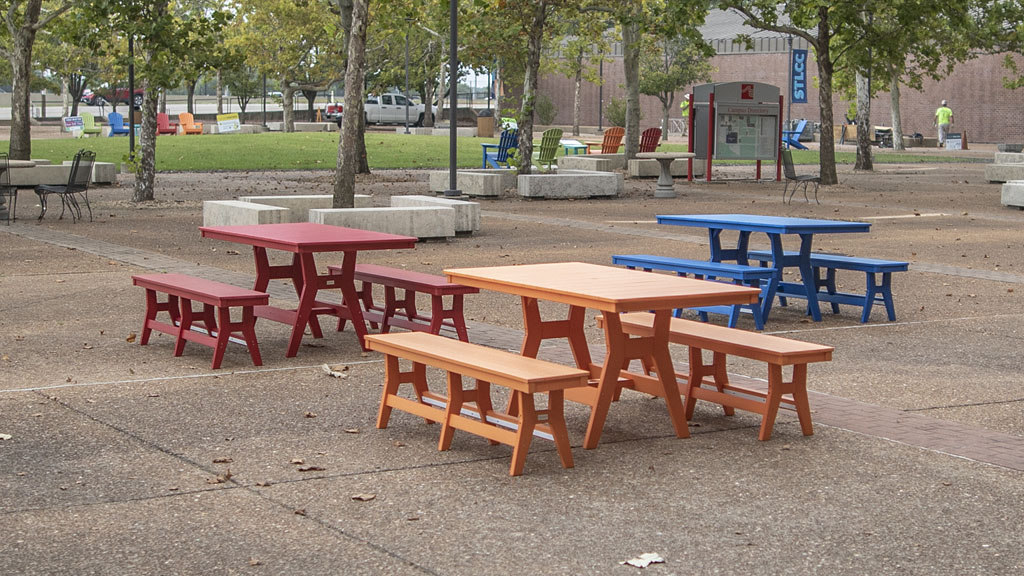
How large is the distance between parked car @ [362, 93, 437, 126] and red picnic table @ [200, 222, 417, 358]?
54334 millimetres

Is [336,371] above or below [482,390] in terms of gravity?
below

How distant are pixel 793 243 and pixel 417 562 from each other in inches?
463

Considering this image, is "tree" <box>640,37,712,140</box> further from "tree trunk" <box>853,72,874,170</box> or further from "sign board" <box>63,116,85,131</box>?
"tree trunk" <box>853,72,874,170</box>

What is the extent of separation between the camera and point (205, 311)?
348 inches

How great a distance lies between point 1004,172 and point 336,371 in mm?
23758

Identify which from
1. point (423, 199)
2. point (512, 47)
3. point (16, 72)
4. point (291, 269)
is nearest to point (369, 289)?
point (291, 269)

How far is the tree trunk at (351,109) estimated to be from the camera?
1733 centimetres

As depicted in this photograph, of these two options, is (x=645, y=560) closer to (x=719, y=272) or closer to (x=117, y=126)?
(x=719, y=272)

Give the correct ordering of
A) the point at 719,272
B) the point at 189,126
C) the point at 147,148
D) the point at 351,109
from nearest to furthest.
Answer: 1. the point at 719,272
2. the point at 351,109
3. the point at 147,148
4. the point at 189,126

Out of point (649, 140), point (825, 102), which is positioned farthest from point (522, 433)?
point (649, 140)

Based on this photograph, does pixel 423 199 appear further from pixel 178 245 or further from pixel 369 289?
pixel 369 289

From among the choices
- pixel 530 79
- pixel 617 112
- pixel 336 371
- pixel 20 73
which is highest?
pixel 617 112

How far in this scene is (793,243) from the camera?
51.6 ft

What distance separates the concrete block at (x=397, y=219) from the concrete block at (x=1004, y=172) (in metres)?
16.8
